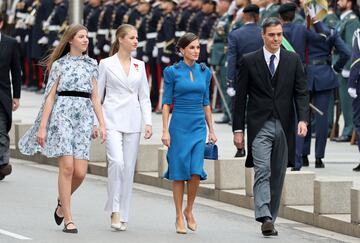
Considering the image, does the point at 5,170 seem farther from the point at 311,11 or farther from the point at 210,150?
the point at 210,150

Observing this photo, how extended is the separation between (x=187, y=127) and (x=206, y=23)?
15.6 m

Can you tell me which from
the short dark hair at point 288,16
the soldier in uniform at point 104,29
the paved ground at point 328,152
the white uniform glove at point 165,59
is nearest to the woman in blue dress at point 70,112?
the paved ground at point 328,152

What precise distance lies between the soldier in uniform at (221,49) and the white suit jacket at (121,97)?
1332 centimetres

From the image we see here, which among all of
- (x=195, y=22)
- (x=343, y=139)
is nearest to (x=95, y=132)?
(x=343, y=139)

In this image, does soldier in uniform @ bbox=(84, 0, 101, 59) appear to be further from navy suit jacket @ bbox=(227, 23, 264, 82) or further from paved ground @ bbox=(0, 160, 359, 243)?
paved ground @ bbox=(0, 160, 359, 243)

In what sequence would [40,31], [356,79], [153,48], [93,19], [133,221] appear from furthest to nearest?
[40,31], [93,19], [153,48], [356,79], [133,221]

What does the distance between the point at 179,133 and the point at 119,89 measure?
0.67 m

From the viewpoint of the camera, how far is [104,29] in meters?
34.9

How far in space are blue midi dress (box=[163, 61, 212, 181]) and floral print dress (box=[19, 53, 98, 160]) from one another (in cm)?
72

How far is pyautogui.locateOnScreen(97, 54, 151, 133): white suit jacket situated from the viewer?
603 inches

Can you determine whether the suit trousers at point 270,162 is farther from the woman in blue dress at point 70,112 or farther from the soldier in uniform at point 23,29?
the soldier in uniform at point 23,29

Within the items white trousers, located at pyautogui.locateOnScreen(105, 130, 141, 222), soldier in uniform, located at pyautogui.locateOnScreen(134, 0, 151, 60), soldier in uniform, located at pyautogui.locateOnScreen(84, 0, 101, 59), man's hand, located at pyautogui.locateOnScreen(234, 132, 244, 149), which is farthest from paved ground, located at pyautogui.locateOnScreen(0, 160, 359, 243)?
soldier in uniform, located at pyautogui.locateOnScreen(84, 0, 101, 59)

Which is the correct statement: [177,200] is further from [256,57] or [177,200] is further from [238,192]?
[238,192]

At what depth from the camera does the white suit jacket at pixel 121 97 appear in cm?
1532
